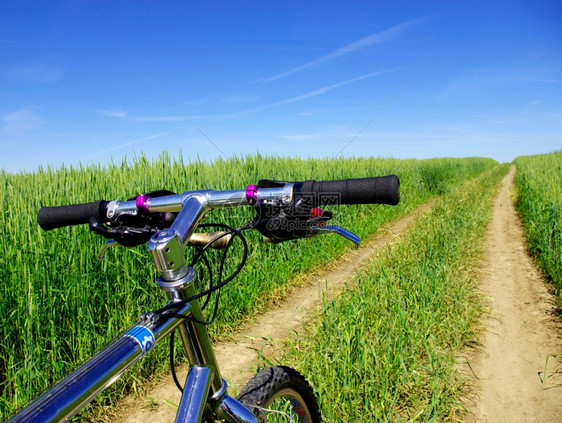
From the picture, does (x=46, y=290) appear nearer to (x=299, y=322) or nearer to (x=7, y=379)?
(x=7, y=379)

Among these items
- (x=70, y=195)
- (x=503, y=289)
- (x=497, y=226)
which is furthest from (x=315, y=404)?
(x=497, y=226)

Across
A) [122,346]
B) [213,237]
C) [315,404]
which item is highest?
[213,237]

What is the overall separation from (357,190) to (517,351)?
302 centimetres

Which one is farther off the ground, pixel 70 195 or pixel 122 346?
pixel 70 195

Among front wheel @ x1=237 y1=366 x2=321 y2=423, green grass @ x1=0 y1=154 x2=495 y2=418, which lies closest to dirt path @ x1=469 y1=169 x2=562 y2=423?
front wheel @ x1=237 y1=366 x2=321 y2=423

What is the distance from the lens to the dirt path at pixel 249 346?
249cm

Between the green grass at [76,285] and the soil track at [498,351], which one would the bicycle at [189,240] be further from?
the green grass at [76,285]

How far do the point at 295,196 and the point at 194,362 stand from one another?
22.2 inches

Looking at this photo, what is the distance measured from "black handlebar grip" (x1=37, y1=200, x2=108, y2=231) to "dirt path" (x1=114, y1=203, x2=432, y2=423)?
4.81ft

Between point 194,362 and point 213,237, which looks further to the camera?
point 213,237

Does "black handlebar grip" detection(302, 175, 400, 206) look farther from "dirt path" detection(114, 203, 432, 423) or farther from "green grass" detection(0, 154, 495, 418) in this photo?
"green grass" detection(0, 154, 495, 418)

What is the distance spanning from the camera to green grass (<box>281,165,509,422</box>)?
217cm

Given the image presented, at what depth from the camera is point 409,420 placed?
2.08 meters

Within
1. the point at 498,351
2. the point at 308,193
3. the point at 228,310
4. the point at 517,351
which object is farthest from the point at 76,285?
the point at 517,351
